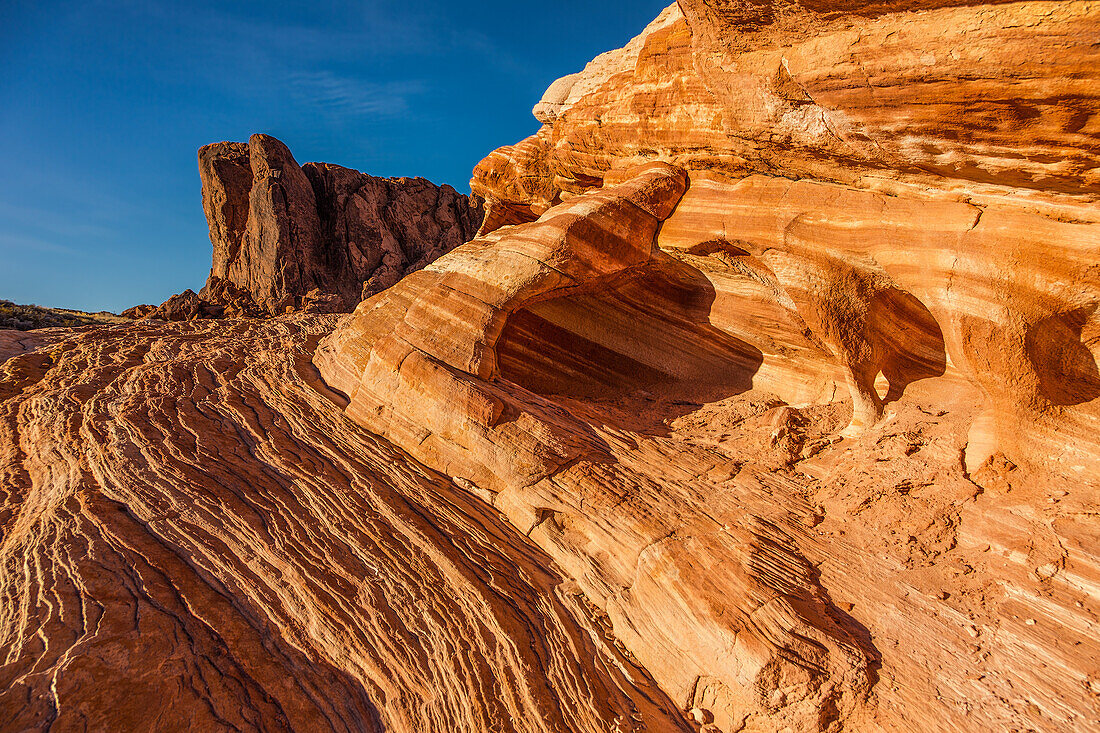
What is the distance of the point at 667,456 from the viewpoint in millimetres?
7352

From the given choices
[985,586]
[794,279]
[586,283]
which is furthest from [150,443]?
[985,586]

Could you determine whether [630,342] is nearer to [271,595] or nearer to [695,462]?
[695,462]

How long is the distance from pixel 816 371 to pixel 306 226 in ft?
118

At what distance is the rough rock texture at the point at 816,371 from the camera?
15.3 feet

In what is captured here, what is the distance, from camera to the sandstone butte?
15.3 feet

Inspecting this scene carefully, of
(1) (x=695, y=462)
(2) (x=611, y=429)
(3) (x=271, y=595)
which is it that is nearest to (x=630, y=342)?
(2) (x=611, y=429)

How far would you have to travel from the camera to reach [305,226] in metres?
35.2

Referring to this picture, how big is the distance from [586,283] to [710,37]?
4025 mm

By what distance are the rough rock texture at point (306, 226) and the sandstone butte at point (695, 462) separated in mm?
25570

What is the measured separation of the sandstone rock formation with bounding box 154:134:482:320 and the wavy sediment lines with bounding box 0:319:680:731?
25.3 m

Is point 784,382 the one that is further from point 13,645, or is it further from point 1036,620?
point 13,645

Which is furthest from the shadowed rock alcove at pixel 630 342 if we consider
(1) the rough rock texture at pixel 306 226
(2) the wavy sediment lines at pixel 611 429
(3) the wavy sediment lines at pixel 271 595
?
(1) the rough rock texture at pixel 306 226

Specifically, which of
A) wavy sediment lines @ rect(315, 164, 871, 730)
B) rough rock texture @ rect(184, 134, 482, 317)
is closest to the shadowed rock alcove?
wavy sediment lines @ rect(315, 164, 871, 730)

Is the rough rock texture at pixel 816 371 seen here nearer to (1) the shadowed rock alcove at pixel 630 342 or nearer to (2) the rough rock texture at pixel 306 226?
(1) the shadowed rock alcove at pixel 630 342
